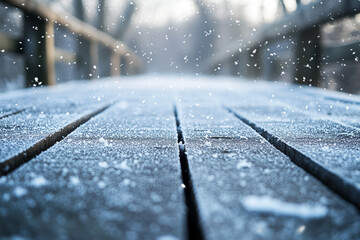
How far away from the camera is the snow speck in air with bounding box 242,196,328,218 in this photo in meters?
0.41

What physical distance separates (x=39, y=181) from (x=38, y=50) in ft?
8.42

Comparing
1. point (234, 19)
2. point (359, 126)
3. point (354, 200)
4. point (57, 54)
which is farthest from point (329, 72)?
point (354, 200)

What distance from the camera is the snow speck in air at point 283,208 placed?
41 cm

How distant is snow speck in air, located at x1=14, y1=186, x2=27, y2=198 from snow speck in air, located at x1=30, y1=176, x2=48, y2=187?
0.02 metres

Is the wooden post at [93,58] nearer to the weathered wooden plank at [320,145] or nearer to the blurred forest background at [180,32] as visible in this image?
the blurred forest background at [180,32]

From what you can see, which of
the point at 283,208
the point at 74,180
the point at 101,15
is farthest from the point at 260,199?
the point at 101,15

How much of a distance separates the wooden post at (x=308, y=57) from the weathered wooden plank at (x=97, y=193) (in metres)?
2.66

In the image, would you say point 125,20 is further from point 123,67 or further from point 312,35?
point 312,35

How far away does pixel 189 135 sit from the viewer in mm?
877

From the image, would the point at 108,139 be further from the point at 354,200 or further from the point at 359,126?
the point at 359,126

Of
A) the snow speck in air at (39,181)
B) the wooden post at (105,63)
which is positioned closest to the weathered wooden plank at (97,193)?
the snow speck in air at (39,181)

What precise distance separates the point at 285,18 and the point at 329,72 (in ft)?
25.5

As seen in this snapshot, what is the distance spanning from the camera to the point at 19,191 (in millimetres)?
468

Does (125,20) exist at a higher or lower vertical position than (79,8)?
higher
